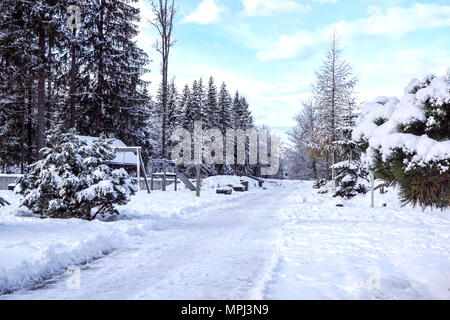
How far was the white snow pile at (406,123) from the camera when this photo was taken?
12.1 ft

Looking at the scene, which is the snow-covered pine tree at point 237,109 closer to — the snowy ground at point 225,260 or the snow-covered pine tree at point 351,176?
the snow-covered pine tree at point 351,176

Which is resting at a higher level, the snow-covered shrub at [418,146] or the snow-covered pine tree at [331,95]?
the snow-covered pine tree at [331,95]

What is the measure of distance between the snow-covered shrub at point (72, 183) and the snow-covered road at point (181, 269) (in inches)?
92.9

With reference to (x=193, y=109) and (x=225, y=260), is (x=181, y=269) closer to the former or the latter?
(x=225, y=260)

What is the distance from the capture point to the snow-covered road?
421 cm

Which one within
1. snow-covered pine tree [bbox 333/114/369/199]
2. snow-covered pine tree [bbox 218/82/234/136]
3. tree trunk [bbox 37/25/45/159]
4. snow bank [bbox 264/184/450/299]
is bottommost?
snow bank [bbox 264/184/450/299]

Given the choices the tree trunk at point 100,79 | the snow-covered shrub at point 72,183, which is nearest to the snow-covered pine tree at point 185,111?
the tree trunk at point 100,79

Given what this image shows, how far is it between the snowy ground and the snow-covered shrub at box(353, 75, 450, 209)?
1270mm

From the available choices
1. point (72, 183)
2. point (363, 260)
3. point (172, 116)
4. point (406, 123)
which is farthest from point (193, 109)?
point (406, 123)

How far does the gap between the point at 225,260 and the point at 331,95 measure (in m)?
24.1

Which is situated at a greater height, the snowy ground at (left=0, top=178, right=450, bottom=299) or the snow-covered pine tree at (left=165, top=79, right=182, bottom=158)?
the snow-covered pine tree at (left=165, top=79, right=182, bottom=158)

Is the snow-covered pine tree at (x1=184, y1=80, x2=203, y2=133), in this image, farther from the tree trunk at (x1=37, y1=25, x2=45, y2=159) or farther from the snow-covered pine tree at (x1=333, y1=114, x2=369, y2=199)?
the snow-covered pine tree at (x1=333, y1=114, x2=369, y2=199)

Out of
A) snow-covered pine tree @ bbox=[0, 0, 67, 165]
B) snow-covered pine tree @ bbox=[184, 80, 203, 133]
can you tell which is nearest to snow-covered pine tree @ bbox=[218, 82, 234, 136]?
snow-covered pine tree @ bbox=[184, 80, 203, 133]

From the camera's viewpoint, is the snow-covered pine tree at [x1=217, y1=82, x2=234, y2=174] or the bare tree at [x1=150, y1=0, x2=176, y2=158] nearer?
the bare tree at [x1=150, y1=0, x2=176, y2=158]
